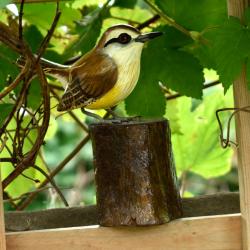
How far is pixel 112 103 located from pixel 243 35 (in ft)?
0.78

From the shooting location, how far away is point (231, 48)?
1241 mm

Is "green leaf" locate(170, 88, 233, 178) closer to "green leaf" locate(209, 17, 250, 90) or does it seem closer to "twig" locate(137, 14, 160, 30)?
"twig" locate(137, 14, 160, 30)

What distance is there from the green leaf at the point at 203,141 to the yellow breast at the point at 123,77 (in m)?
0.64

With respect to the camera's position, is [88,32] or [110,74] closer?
[110,74]

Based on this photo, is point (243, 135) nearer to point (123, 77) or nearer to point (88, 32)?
point (123, 77)

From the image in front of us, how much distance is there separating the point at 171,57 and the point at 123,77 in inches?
7.7

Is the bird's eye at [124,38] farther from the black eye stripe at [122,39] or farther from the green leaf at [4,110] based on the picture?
the green leaf at [4,110]

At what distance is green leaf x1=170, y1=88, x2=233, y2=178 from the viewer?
1949 mm

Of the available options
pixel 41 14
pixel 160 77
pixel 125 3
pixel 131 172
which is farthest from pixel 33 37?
pixel 131 172

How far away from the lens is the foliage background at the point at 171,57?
131 cm

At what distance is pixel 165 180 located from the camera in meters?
1.34

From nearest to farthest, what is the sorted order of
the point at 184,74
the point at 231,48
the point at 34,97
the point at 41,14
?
the point at 231,48 < the point at 184,74 < the point at 34,97 < the point at 41,14

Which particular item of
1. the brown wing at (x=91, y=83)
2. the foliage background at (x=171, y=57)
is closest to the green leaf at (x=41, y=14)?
the foliage background at (x=171, y=57)

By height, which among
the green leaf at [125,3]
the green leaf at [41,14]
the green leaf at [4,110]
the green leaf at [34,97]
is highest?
the green leaf at [125,3]
